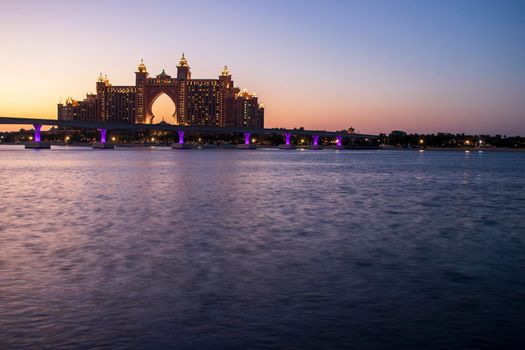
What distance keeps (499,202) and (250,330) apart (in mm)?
25824

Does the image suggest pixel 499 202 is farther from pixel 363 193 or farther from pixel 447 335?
pixel 447 335

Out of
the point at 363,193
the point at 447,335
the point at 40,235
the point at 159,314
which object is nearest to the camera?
the point at 447,335

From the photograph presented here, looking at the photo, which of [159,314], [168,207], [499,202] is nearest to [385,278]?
[159,314]

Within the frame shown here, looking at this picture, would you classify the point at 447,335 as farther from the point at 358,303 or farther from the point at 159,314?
the point at 159,314

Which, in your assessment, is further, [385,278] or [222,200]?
[222,200]

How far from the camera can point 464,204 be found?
29.5 m

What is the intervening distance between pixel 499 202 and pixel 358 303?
23.7 m

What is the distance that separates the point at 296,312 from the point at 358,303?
1201 millimetres

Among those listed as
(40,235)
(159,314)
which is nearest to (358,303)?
(159,314)

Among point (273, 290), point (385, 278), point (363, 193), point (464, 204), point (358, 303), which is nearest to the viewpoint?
point (358, 303)

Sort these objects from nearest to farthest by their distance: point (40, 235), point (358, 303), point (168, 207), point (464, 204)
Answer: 1. point (358, 303)
2. point (40, 235)
3. point (168, 207)
4. point (464, 204)

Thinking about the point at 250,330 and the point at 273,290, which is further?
the point at 273,290

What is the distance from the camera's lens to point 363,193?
35688 millimetres

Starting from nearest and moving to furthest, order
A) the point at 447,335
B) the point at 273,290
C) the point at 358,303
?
the point at 447,335 < the point at 358,303 < the point at 273,290
